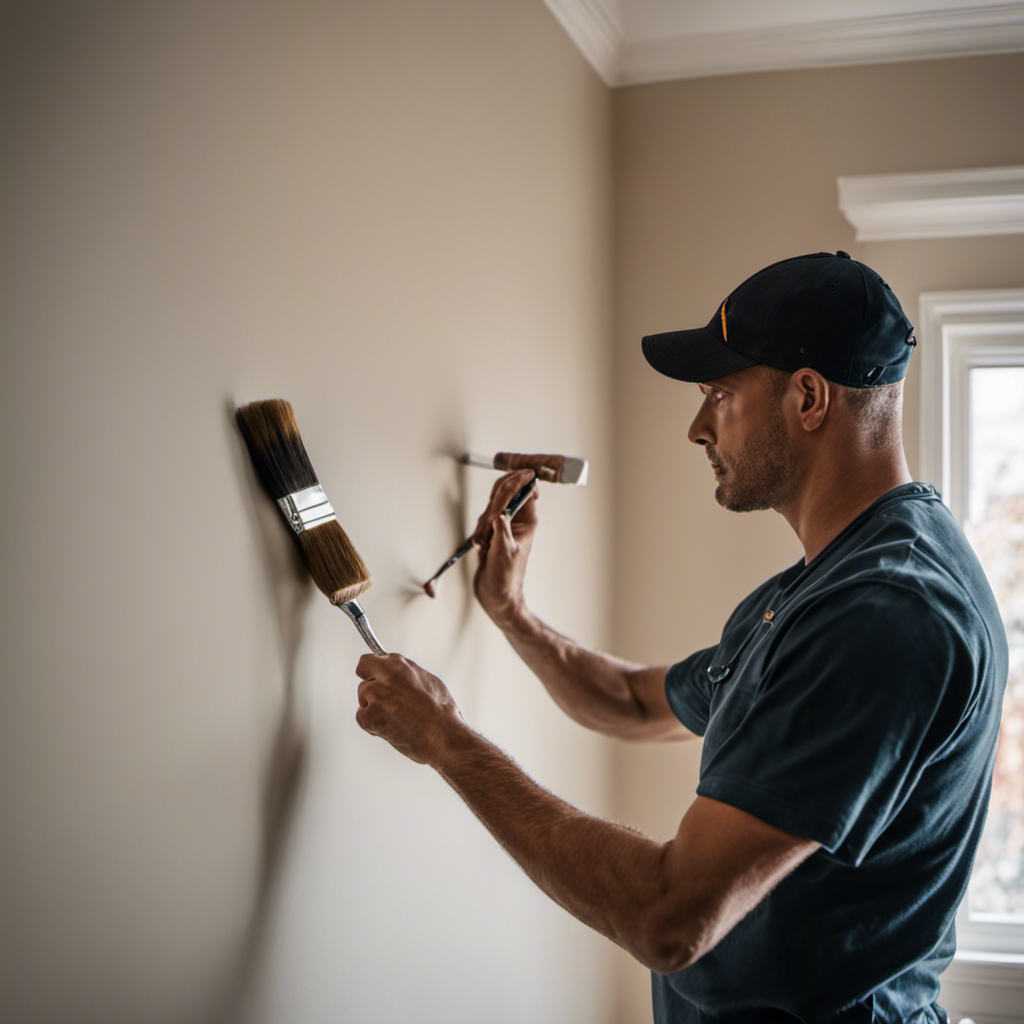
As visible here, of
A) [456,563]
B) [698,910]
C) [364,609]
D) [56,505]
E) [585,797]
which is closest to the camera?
[56,505]

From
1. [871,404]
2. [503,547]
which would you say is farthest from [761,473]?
[503,547]

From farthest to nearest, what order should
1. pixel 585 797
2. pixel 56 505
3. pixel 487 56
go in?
pixel 585 797 < pixel 487 56 < pixel 56 505

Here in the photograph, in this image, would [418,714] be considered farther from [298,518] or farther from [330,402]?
[330,402]

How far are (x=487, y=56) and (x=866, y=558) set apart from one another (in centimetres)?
110

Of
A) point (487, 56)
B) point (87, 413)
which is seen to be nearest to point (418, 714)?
point (87, 413)

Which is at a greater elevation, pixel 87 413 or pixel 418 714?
pixel 87 413

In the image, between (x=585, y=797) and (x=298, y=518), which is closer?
(x=298, y=518)

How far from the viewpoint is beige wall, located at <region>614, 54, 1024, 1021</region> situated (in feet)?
7.45

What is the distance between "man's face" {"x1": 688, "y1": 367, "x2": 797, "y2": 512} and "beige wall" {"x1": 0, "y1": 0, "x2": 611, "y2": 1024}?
1.39 feet

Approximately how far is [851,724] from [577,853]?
295 mm

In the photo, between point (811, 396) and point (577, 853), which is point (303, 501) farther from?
point (811, 396)

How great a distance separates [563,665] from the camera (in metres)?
1.65

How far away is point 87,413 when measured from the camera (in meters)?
0.82

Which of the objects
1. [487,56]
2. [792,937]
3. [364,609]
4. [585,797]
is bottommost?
[585,797]
